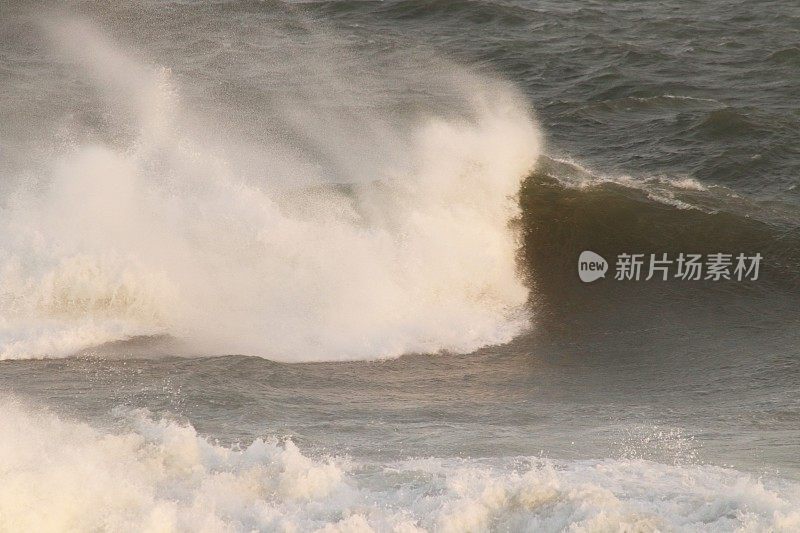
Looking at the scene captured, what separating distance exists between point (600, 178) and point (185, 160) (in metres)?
6.88

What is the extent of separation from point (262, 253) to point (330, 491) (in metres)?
6.83

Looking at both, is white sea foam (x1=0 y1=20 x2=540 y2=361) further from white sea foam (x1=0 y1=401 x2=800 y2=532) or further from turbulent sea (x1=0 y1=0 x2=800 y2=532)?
white sea foam (x1=0 y1=401 x2=800 y2=532)

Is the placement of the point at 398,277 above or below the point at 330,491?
above

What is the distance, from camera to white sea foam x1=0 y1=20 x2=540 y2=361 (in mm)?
12797

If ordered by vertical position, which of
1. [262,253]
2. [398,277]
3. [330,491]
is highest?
[262,253]

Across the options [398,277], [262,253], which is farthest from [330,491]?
[262,253]

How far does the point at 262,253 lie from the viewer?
14102 mm

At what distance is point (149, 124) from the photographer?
18.3 meters

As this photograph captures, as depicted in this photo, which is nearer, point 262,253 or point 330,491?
point 330,491

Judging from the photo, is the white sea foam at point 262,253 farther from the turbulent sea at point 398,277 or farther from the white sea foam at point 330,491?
the white sea foam at point 330,491

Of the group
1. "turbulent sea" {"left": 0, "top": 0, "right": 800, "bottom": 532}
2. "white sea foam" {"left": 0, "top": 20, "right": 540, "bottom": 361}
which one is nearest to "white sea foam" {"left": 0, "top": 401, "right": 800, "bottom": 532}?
"turbulent sea" {"left": 0, "top": 0, "right": 800, "bottom": 532}

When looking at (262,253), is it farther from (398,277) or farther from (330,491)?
(330,491)

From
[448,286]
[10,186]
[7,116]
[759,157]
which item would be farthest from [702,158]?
[7,116]

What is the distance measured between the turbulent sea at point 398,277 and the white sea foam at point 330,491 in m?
0.03
